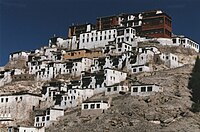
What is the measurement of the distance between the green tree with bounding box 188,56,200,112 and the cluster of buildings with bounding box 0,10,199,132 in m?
4.72

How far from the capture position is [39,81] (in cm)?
8525

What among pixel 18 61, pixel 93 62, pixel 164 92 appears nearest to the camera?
pixel 164 92

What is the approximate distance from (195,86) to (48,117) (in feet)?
64.3

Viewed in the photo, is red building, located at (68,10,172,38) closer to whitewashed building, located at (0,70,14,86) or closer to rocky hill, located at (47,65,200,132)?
whitewashed building, located at (0,70,14,86)

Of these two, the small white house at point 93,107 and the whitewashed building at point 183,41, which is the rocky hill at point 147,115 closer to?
the small white house at point 93,107

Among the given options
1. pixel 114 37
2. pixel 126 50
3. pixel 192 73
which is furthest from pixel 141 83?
pixel 114 37

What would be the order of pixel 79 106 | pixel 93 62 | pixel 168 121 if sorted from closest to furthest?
pixel 168 121
pixel 79 106
pixel 93 62

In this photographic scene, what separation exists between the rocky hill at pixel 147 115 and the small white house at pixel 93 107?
30.1 inches

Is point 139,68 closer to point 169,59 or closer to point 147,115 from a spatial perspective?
point 169,59

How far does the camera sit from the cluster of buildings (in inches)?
2854

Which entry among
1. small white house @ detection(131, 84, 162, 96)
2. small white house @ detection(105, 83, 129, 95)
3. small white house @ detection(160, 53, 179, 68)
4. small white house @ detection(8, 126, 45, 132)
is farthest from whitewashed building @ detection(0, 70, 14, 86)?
small white house @ detection(131, 84, 162, 96)

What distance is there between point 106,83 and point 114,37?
1724cm

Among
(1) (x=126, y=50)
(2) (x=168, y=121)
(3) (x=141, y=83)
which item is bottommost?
(2) (x=168, y=121)

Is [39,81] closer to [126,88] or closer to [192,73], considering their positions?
[126,88]
